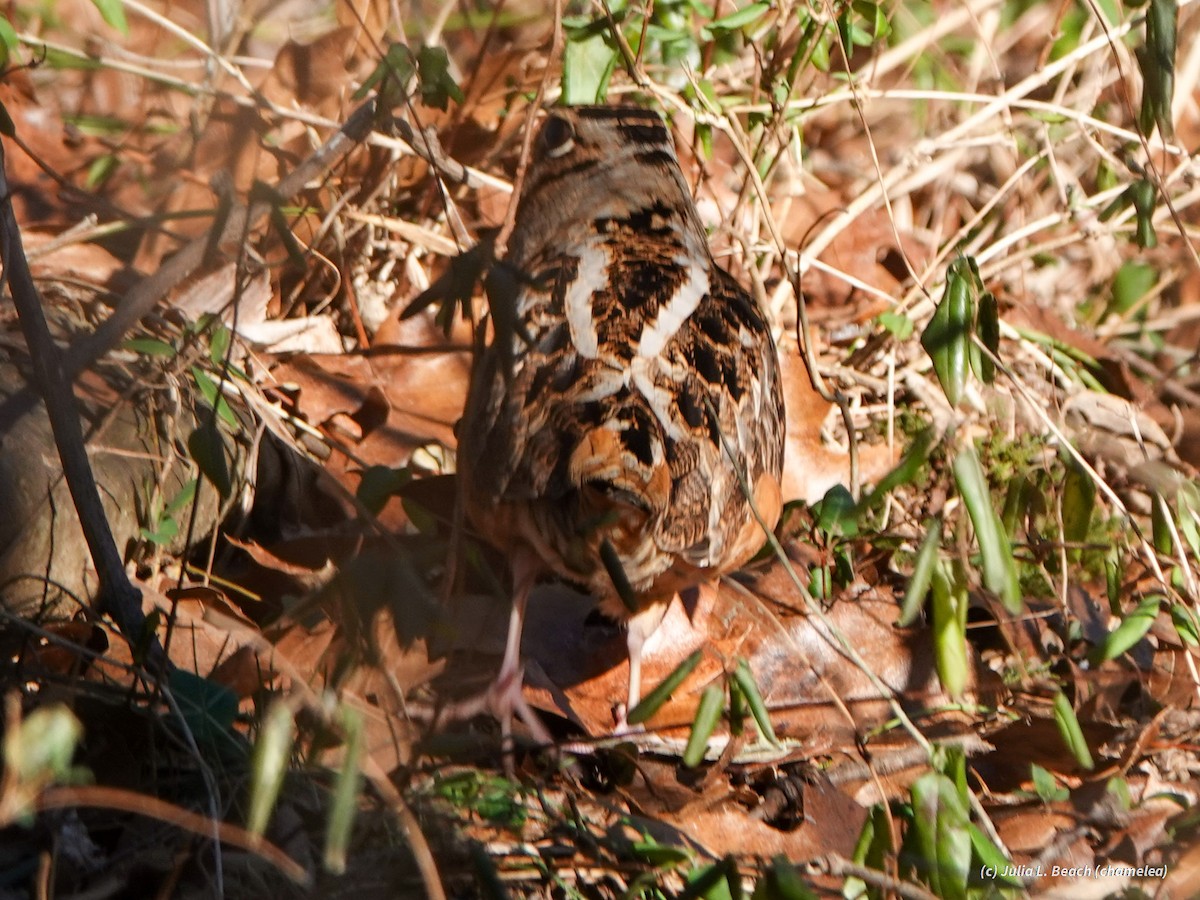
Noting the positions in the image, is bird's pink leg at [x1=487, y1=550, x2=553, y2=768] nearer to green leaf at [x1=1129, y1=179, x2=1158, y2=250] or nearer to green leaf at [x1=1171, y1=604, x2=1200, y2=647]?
green leaf at [x1=1171, y1=604, x2=1200, y2=647]

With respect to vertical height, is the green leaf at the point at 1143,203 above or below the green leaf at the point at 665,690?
above

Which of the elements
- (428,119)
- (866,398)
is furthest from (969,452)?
(428,119)

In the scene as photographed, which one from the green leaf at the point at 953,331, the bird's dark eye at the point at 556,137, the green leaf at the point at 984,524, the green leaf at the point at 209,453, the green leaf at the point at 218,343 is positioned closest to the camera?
the green leaf at the point at 984,524

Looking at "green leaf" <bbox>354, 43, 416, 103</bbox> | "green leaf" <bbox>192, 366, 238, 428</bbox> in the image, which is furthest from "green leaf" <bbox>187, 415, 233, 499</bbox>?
"green leaf" <bbox>192, 366, 238, 428</bbox>

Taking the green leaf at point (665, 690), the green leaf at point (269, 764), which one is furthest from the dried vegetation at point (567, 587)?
the green leaf at point (665, 690)

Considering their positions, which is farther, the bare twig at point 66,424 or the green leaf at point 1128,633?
the green leaf at point 1128,633

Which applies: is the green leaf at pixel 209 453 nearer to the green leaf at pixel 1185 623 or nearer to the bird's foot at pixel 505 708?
the bird's foot at pixel 505 708

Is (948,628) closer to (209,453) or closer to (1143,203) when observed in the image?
(1143,203)
